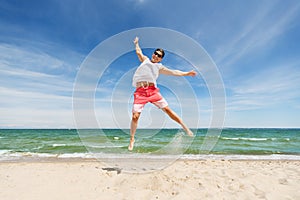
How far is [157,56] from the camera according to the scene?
4.17m

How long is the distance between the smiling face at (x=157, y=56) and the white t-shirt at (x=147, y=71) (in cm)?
8

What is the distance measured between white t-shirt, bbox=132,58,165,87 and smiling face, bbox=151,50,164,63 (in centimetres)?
8

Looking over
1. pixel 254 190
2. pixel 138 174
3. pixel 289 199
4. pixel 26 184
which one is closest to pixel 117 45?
pixel 138 174

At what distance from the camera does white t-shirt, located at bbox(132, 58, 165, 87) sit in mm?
4133

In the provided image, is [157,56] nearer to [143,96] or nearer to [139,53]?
[139,53]

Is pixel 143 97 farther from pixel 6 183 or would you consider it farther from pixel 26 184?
pixel 6 183

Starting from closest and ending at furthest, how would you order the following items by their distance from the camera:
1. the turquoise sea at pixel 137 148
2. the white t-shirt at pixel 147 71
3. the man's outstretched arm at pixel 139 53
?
the white t-shirt at pixel 147 71 < the man's outstretched arm at pixel 139 53 < the turquoise sea at pixel 137 148

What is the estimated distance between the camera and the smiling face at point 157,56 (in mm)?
4156

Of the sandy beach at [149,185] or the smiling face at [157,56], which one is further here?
the smiling face at [157,56]

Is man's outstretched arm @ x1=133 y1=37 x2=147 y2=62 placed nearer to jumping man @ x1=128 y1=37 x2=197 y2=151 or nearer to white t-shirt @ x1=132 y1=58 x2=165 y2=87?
jumping man @ x1=128 y1=37 x2=197 y2=151

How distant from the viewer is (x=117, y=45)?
205 inches

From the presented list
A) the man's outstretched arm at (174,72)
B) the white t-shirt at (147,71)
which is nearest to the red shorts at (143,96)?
the white t-shirt at (147,71)

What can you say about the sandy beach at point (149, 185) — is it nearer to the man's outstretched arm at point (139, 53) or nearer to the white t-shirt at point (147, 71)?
the white t-shirt at point (147, 71)

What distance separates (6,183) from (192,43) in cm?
529
